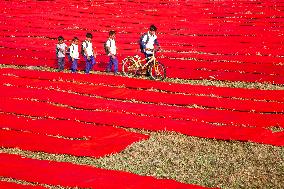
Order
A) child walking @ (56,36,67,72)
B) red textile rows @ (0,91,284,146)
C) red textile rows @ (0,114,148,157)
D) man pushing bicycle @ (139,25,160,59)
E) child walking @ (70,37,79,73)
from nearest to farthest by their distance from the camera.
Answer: red textile rows @ (0,114,148,157)
red textile rows @ (0,91,284,146)
man pushing bicycle @ (139,25,160,59)
child walking @ (70,37,79,73)
child walking @ (56,36,67,72)

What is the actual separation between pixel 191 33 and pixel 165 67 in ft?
14.3

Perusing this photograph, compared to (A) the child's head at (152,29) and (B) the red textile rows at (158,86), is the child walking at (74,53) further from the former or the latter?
(A) the child's head at (152,29)

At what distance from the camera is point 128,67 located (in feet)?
43.5

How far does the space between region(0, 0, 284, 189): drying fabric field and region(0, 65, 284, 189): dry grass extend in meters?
0.02

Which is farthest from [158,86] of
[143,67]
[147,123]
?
[147,123]

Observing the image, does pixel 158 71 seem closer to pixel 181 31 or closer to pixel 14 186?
pixel 181 31

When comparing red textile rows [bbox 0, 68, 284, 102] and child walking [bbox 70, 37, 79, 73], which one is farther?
child walking [bbox 70, 37, 79, 73]

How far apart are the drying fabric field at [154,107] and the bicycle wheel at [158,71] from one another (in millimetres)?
292

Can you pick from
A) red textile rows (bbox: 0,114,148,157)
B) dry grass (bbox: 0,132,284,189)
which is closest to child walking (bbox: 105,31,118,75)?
Result: red textile rows (bbox: 0,114,148,157)

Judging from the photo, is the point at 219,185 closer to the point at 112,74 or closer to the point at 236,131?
the point at 236,131

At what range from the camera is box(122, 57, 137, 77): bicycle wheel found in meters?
13.2

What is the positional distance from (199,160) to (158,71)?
225 inches

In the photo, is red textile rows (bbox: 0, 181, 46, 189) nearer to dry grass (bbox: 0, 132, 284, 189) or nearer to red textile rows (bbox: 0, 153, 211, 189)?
red textile rows (bbox: 0, 153, 211, 189)

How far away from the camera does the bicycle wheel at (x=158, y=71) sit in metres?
12.6
